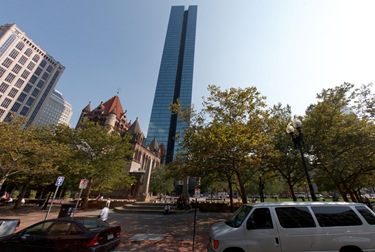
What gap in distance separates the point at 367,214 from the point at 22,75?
375ft

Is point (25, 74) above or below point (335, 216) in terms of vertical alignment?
above

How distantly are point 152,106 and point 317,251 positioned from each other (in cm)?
10705

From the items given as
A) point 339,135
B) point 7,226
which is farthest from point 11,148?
point 339,135

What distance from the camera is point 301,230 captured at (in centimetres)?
507

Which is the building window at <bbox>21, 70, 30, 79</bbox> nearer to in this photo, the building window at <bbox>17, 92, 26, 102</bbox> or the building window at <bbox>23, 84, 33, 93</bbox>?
the building window at <bbox>23, 84, 33, 93</bbox>

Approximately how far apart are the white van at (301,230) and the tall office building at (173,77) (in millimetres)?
83603

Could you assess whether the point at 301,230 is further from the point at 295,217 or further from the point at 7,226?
the point at 7,226

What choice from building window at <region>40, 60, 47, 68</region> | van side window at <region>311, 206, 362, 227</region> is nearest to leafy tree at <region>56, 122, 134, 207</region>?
van side window at <region>311, 206, 362, 227</region>

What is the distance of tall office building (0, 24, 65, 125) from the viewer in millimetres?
71875

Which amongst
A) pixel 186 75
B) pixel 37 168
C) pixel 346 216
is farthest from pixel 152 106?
pixel 346 216

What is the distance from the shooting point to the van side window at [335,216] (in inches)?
202

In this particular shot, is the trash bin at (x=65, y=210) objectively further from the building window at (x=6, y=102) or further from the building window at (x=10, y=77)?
the building window at (x=10, y=77)

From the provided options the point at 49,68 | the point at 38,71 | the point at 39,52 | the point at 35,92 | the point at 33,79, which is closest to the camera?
the point at 33,79

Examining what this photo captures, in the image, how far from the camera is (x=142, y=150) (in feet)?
182
